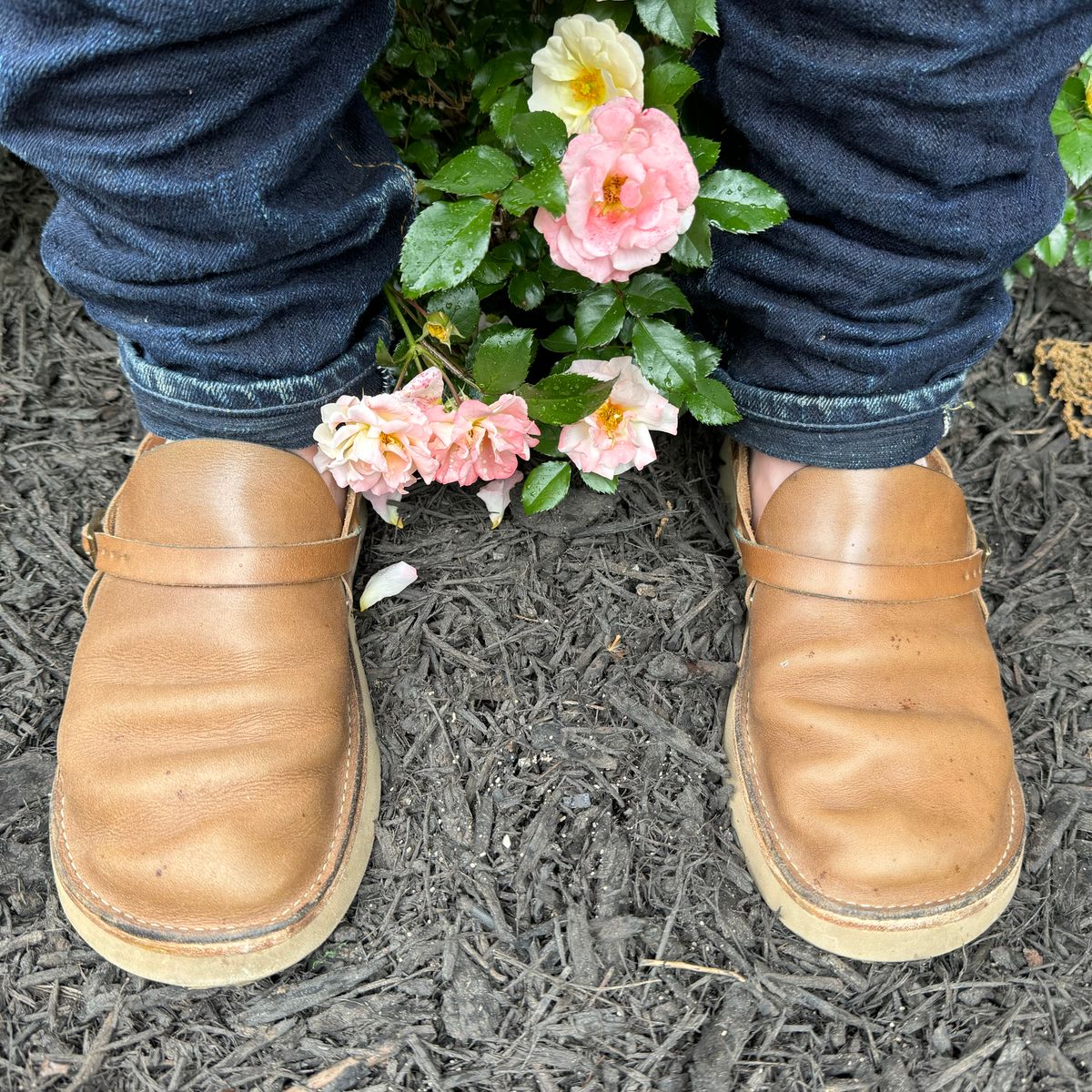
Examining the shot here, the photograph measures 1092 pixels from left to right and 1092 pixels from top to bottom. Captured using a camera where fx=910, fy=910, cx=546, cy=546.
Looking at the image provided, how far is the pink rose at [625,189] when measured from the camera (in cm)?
90

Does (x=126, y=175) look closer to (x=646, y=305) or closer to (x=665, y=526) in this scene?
(x=646, y=305)

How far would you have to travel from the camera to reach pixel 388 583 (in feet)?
4.33

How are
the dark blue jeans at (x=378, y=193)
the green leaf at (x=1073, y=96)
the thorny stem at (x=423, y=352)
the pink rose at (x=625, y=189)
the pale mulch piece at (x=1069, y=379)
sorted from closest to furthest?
the dark blue jeans at (x=378, y=193), the pink rose at (x=625, y=189), the thorny stem at (x=423, y=352), the green leaf at (x=1073, y=96), the pale mulch piece at (x=1069, y=379)

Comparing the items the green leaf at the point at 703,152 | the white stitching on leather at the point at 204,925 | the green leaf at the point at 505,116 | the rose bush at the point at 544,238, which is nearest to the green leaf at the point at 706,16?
the rose bush at the point at 544,238

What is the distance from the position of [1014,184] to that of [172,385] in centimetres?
96

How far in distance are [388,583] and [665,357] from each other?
0.52m

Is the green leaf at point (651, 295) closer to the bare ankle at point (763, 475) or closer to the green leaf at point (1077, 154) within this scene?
the bare ankle at point (763, 475)

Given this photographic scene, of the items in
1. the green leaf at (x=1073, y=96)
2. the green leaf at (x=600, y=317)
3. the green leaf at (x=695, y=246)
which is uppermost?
the green leaf at (x=1073, y=96)

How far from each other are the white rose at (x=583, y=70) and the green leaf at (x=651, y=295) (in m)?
0.19

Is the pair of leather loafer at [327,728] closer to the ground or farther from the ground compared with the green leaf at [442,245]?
closer to the ground

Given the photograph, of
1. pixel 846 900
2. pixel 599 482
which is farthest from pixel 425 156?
pixel 846 900

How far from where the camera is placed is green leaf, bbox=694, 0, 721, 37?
2.90ft

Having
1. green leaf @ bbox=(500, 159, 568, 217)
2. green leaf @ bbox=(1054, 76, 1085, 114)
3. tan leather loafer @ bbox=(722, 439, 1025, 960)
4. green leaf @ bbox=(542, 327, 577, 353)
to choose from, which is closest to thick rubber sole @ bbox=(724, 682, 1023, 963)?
tan leather loafer @ bbox=(722, 439, 1025, 960)

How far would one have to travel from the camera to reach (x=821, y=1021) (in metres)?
1.06
